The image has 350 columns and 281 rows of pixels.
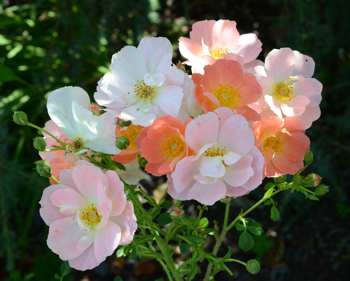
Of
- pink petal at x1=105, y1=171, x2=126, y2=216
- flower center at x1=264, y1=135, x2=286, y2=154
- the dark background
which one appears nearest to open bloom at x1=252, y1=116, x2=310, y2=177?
flower center at x1=264, y1=135, x2=286, y2=154

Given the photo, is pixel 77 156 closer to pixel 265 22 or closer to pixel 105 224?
pixel 105 224

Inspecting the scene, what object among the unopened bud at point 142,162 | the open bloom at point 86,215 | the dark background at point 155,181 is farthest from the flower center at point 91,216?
the dark background at point 155,181

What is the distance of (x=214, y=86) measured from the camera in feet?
1.84

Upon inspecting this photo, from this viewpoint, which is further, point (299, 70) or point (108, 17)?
point (108, 17)

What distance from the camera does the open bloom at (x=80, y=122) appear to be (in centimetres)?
54

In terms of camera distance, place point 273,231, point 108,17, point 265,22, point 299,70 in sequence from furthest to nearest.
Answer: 1. point 265,22
2. point 273,231
3. point 108,17
4. point 299,70

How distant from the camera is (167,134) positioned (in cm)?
52

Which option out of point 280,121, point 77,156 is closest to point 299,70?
point 280,121

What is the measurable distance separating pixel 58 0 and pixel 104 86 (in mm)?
1226

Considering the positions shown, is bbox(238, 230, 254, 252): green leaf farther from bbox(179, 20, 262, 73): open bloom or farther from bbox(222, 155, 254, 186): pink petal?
bbox(179, 20, 262, 73): open bloom

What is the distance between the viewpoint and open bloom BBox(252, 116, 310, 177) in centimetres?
56

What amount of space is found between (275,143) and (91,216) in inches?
13.0

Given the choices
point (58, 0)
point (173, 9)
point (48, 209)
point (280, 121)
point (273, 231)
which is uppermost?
point (280, 121)

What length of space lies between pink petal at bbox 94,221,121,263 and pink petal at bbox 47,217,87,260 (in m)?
0.03
